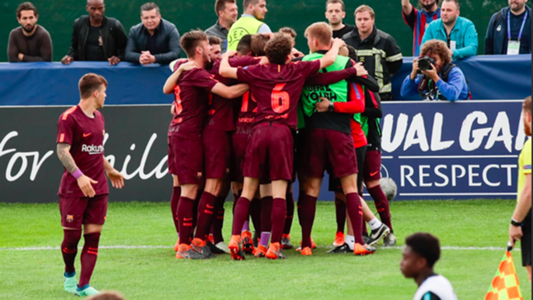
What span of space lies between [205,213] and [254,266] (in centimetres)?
83

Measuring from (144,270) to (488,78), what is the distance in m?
6.38

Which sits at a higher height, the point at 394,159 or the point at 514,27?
the point at 514,27

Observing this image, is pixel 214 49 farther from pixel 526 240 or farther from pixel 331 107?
pixel 526 240

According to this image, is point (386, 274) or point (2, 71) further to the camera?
point (2, 71)

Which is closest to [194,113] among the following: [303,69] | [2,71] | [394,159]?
[303,69]

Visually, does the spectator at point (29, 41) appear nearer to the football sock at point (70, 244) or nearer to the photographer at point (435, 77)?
the photographer at point (435, 77)

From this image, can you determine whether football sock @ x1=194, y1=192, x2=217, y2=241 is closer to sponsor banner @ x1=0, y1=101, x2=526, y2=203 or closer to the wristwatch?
the wristwatch

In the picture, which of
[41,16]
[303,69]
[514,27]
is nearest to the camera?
[303,69]

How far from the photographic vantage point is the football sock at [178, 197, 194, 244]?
841cm

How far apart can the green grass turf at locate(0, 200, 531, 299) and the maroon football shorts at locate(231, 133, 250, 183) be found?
82 centimetres

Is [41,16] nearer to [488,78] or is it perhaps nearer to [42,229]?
[42,229]

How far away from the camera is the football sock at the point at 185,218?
27.6 ft

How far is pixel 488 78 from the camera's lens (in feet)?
40.2

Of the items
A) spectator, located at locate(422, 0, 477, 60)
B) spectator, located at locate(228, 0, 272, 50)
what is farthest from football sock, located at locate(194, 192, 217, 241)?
spectator, located at locate(422, 0, 477, 60)
